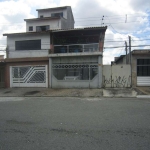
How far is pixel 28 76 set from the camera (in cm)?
1688

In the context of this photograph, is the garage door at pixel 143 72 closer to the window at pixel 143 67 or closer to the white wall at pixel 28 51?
the window at pixel 143 67

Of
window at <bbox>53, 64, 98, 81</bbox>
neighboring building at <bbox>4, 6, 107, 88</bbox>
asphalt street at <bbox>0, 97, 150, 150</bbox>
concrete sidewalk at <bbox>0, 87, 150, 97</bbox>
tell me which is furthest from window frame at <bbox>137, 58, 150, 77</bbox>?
asphalt street at <bbox>0, 97, 150, 150</bbox>

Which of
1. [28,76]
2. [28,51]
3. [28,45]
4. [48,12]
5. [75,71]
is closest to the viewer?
[75,71]

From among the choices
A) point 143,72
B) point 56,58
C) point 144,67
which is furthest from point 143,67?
point 56,58

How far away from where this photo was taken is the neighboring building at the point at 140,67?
1661 centimetres

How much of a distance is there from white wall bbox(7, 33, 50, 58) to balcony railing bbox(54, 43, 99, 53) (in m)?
1.17

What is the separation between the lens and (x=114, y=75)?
53.2 ft

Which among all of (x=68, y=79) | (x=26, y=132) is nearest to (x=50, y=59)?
(x=68, y=79)

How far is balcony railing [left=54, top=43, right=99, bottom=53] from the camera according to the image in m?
16.0

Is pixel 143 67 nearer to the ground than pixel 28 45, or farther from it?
nearer to the ground

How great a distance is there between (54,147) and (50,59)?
524 inches

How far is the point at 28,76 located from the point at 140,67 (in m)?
12.1

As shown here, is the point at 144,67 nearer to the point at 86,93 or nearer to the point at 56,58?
the point at 86,93

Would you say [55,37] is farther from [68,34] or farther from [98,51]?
[98,51]
